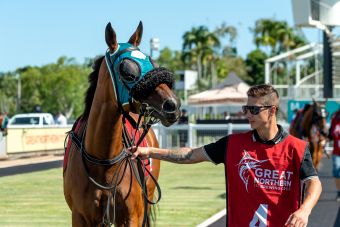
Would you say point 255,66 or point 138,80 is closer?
point 138,80

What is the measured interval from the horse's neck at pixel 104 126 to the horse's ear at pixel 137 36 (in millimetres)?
428

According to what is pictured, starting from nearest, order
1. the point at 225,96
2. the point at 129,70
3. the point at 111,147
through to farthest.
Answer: the point at 129,70, the point at 111,147, the point at 225,96

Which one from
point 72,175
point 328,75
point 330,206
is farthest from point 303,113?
point 72,175

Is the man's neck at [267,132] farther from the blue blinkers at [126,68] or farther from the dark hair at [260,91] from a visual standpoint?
the blue blinkers at [126,68]

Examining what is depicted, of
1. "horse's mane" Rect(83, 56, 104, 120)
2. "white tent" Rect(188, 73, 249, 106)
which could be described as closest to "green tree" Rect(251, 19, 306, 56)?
"white tent" Rect(188, 73, 249, 106)

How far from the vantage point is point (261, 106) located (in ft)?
16.3

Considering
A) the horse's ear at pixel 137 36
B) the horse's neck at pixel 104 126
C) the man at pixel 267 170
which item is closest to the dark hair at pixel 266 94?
the man at pixel 267 170

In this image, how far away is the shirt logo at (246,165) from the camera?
5074 mm

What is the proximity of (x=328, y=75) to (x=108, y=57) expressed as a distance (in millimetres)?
19872

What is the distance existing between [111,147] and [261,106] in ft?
5.60

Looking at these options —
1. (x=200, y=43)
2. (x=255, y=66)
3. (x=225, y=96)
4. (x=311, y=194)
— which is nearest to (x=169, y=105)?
(x=311, y=194)

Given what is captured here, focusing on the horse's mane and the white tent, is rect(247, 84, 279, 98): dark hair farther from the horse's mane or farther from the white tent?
the white tent

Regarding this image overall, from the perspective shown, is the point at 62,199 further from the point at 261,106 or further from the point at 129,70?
the point at 261,106

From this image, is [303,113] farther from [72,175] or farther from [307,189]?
[307,189]
